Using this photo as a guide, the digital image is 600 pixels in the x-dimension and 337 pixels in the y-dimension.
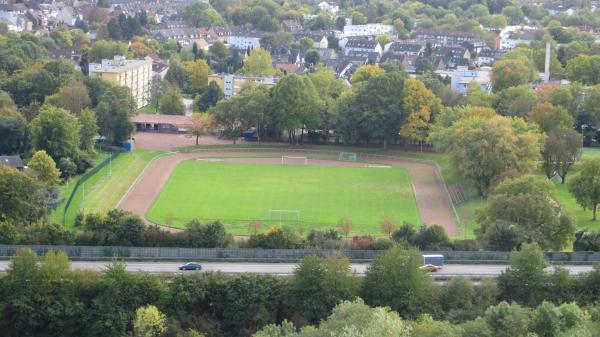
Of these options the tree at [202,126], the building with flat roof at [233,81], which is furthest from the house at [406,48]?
the tree at [202,126]

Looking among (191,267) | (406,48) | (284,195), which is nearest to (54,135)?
(284,195)

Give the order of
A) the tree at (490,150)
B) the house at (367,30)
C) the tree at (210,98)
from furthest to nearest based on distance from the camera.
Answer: the house at (367,30), the tree at (210,98), the tree at (490,150)

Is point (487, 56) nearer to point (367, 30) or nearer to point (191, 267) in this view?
A: point (367, 30)

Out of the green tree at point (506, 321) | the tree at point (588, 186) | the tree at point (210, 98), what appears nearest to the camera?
the green tree at point (506, 321)

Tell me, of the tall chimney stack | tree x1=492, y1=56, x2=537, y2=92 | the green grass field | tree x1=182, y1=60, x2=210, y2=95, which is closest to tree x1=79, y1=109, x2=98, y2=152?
the green grass field

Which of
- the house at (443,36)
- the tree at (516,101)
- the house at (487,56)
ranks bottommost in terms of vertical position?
the tree at (516,101)

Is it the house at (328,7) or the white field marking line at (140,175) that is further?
the house at (328,7)

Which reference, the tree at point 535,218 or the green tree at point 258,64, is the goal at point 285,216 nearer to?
the tree at point 535,218
